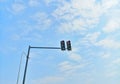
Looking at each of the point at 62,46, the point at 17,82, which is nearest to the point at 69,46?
the point at 62,46

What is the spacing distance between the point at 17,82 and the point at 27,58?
242 inches

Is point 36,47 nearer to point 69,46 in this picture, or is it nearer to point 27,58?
point 27,58

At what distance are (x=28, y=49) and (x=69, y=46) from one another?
165 inches

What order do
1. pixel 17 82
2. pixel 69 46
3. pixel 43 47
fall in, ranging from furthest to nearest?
pixel 17 82, pixel 43 47, pixel 69 46

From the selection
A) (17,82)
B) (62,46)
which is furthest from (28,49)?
(17,82)

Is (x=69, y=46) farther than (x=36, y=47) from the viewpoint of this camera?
No

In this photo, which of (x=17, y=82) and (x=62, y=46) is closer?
(x=62, y=46)

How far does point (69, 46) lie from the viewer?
18906 millimetres

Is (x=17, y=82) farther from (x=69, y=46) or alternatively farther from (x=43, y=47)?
(x=69, y=46)

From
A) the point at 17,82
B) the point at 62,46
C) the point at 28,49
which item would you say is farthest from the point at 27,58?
the point at 17,82

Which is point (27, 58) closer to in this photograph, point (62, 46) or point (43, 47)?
point (43, 47)

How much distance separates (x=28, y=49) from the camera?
21.3 m

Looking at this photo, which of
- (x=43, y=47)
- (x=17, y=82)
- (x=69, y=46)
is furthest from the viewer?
(x=17, y=82)

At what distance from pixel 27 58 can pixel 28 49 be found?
77cm
